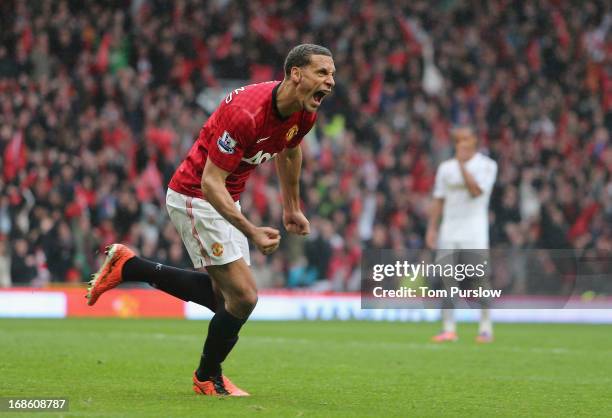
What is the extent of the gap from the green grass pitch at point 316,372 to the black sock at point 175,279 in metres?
0.62

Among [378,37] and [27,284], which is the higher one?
[378,37]

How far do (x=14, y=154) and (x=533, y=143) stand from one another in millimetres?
10087

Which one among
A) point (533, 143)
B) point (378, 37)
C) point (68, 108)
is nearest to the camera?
point (68, 108)

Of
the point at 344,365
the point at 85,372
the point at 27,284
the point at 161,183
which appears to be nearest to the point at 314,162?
the point at 161,183

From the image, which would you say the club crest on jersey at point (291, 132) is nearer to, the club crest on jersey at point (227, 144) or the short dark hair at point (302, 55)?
the short dark hair at point (302, 55)

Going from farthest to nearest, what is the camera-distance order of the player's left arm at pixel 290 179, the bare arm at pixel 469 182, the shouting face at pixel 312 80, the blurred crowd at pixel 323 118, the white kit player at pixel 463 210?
the blurred crowd at pixel 323 118
the white kit player at pixel 463 210
the bare arm at pixel 469 182
the player's left arm at pixel 290 179
the shouting face at pixel 312 80

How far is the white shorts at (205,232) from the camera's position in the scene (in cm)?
694

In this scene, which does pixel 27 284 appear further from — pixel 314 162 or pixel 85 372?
pixel 85 372

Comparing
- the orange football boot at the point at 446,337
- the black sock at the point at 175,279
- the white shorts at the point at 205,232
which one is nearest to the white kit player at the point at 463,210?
the orange football boot at the point at 446,337

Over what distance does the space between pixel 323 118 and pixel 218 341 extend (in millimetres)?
15295

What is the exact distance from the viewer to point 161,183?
Result: 19078 millimetres

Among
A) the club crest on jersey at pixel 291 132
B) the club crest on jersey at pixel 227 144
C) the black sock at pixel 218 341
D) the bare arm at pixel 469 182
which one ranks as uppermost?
the club crest on jersey at pixel 291 132

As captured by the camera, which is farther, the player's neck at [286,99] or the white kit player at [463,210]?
the white kit player at [463,210]

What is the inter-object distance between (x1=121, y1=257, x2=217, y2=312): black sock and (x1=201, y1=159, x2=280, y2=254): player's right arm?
38.1 inches
